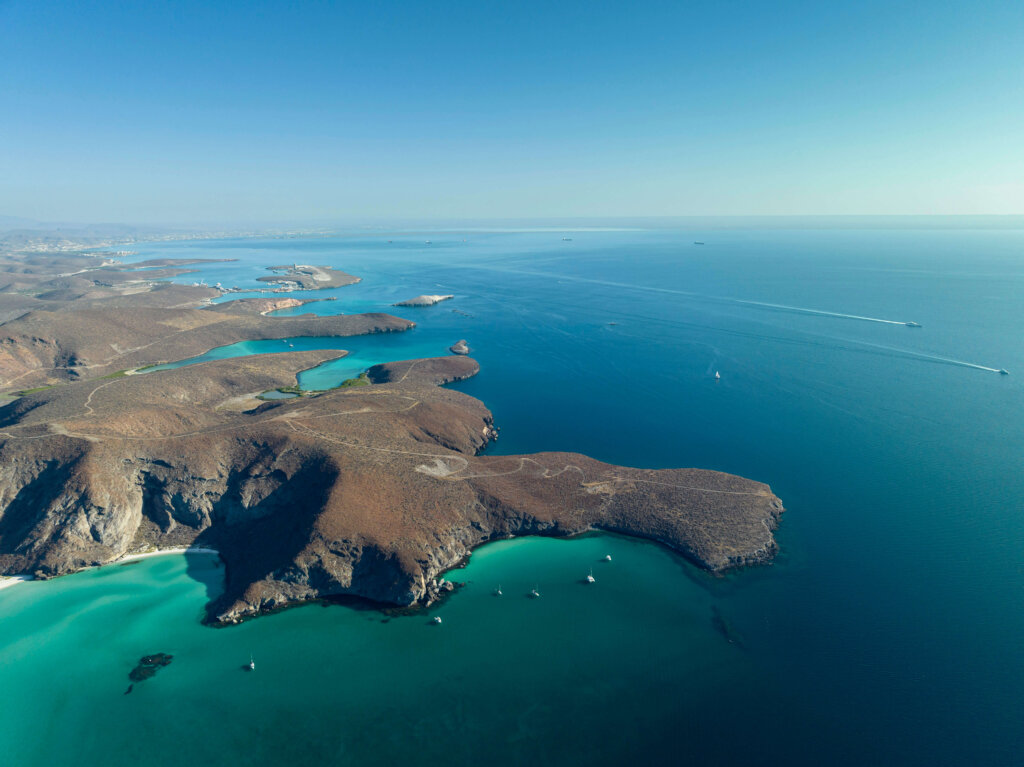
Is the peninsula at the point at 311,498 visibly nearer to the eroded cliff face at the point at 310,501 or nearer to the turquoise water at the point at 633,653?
the eroded cliff face at the point at 310,501

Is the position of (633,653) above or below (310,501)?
below

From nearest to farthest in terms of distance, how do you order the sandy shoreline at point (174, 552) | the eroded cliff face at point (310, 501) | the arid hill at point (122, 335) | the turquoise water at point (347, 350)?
the eroded cliff face at point (310, 501) < the sandy shoreline at point (174, 552) < the arid hill at point (122, 335) < the turquoise water at point (347, 350)

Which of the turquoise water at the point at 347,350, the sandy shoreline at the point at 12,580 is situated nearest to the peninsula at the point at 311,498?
the sandy shoreline at the point at 12,580

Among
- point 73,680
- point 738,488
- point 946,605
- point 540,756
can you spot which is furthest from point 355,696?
point 946,605

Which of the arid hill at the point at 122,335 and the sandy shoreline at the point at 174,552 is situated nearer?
the sandy shoreline at the point at 174,552

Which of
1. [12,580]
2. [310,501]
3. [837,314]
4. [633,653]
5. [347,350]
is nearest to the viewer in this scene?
[633,653]

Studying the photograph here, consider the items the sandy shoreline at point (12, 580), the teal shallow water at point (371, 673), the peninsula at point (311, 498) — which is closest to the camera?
the teal shallow water at point (371, 673)

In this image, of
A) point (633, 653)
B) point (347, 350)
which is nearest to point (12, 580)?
point (633, 653)

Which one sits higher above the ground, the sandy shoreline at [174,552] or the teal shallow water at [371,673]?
the sandy shoreline at [174,552]

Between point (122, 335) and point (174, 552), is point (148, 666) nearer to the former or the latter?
point (174, 552)
